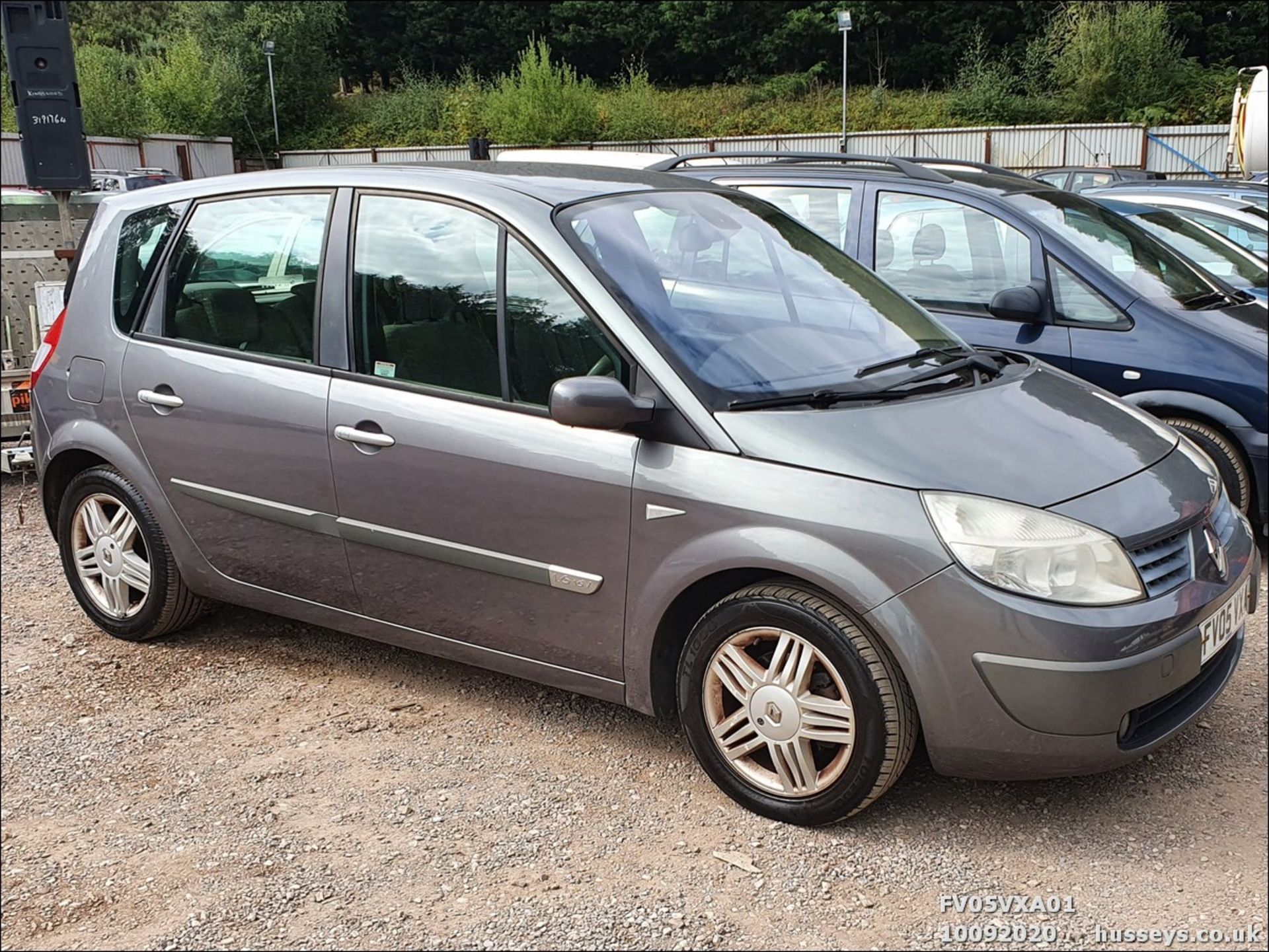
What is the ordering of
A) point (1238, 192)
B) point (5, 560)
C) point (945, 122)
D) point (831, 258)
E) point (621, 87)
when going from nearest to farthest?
point (831, 258) < point (5, 560) < point (1238, 192) < point (945, 122) < point (621, 87)

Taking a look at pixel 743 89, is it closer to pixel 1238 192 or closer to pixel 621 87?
pixel 621 87

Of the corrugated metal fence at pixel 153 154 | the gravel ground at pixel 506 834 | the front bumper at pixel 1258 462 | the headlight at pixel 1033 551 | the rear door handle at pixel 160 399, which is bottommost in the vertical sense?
the gravel ground at pixel 506 834

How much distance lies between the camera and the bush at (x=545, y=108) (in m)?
40.9

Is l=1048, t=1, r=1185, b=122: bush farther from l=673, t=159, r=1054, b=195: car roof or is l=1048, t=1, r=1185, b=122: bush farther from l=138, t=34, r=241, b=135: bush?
l=138, t=34, r=241, b=135: bush

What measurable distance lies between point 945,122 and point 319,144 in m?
24.6

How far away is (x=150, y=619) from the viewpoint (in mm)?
4340

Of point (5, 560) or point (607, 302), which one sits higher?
point (607, 302)

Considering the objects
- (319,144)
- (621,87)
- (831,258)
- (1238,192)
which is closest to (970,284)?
(831,258)

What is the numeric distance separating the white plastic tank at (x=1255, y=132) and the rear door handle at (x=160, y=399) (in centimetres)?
1375

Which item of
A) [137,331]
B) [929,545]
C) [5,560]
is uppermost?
[137,331]

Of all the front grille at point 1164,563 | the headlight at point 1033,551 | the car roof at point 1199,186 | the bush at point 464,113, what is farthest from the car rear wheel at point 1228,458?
the bush at point 464,113

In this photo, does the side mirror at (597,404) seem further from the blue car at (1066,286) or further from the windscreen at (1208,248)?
the windscreen at (1208,248)

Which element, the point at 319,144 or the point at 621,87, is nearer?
the point at 621,87

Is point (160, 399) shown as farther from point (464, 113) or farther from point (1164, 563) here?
point (464, 113)
